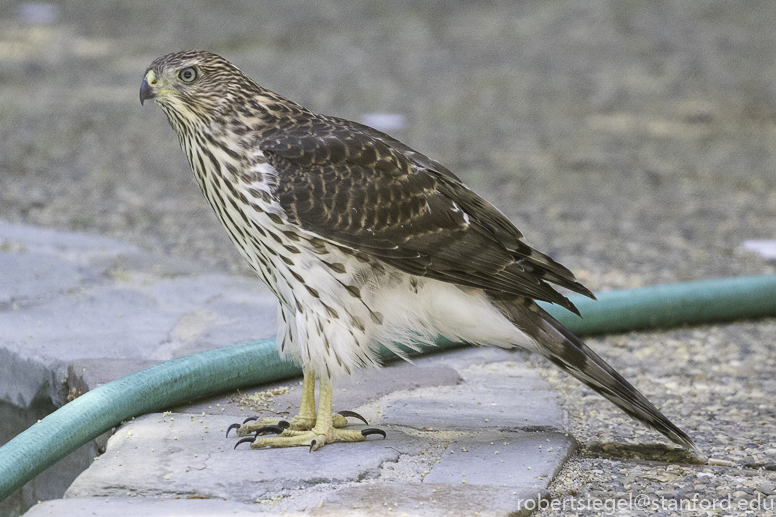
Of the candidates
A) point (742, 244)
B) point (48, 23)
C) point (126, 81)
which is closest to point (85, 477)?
point (742, 244)

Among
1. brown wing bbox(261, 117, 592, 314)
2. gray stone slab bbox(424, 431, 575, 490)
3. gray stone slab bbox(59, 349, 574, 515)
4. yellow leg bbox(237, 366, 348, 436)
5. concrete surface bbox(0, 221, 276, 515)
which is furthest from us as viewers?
concrete surface bbox(0, 221, 276, 515)

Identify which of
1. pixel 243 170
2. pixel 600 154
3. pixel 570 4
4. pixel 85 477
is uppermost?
pixel 570 4

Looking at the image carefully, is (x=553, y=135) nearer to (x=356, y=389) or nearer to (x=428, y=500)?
(x=356, y=389)

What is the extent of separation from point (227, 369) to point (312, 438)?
1.67 feet

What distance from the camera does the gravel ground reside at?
3.62m

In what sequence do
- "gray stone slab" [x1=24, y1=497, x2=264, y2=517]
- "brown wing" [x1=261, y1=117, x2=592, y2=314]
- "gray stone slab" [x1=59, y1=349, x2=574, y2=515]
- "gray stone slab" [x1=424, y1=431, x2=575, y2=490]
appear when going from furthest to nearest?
1. "brown wing" [x1=261, y1=117, x2=592, y2=314]
2. "gray stone slab" [x1=424, y1=431, x2=575, y2=490]
3. "gray stone slab" [x1=59, y1=349, x2=574, y2=515]
4. "gray stone slab" [x1=24, y1=497, x2=264, y2=517]

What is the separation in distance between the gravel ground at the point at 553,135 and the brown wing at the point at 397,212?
66 centimetres

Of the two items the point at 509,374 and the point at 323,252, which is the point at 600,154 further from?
the point at 323,252

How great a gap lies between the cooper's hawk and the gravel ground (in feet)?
1.79

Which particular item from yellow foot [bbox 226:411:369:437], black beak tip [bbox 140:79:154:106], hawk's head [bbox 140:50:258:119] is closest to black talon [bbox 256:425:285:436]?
yellow foot [bbox 226:411:369:437]

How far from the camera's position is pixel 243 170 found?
2.86 metres

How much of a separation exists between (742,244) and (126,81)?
5868mm

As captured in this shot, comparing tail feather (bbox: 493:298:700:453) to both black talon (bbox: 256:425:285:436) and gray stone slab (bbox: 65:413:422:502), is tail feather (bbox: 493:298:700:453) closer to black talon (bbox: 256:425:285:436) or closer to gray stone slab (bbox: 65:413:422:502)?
gray stone slab (bbox: 65:413:422:502)

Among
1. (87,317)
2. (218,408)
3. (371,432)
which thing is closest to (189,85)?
(218,408)
